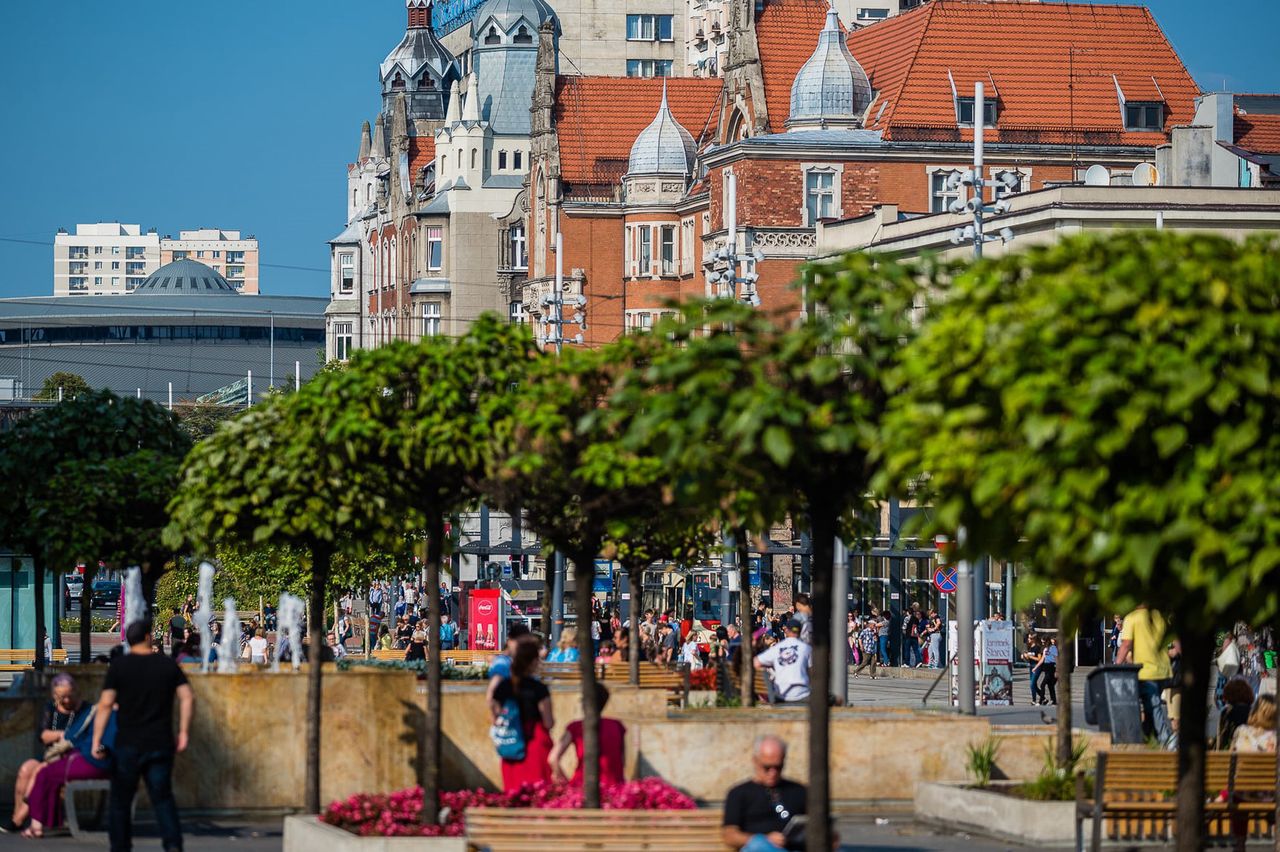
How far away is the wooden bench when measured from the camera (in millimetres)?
13367

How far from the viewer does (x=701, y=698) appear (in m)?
26.2

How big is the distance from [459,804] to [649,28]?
113 m

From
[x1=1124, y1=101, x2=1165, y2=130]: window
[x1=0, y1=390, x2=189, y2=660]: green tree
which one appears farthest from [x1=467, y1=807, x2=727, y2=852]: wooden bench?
[x1=1124, y1=101, x2=1165, y2=130]: window

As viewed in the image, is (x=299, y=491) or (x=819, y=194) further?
(x=819, y=194)

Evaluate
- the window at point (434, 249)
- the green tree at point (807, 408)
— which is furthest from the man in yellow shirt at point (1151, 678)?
the window at point (434, 249)

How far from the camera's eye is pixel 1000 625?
40281 mm

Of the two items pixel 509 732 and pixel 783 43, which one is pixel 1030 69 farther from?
pixel 509 732

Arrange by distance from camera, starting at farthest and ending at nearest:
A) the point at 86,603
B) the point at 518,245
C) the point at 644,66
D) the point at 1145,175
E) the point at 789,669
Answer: the point at 644,66 < the point at 518,245 < the point at 1145,175 < the point at 86,603 < the point at 789,669

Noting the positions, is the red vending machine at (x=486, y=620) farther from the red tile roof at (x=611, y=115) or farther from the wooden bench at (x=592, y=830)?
the red tile roof at (x=611, y=115)

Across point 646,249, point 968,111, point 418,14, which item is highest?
point 418,14

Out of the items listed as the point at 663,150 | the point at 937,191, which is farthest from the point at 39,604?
the point at 663,150

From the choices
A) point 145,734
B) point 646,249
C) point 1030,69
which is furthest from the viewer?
point 646,249

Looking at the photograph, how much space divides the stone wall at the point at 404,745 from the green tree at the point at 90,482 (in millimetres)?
4278

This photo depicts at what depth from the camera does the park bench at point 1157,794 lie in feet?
54.0
